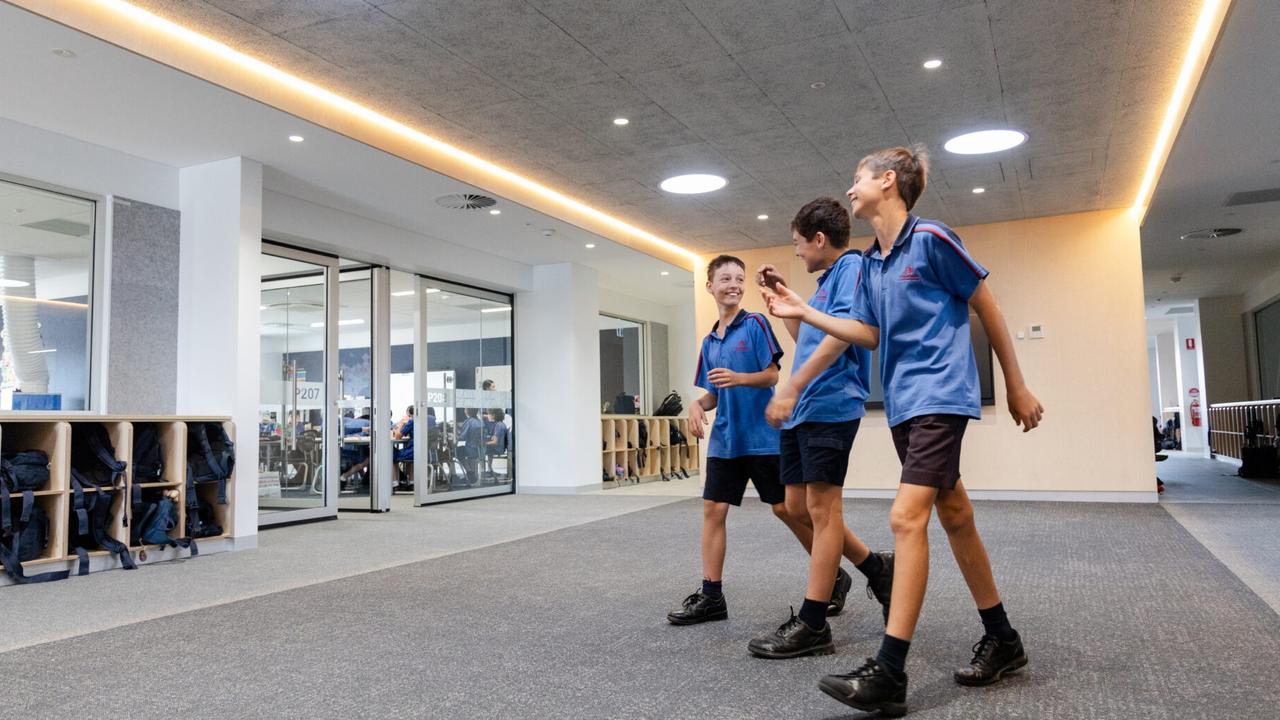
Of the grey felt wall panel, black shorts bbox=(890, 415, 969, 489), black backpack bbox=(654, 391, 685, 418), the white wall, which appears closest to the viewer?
black shorts bbox=(890, 415, 969, 489)

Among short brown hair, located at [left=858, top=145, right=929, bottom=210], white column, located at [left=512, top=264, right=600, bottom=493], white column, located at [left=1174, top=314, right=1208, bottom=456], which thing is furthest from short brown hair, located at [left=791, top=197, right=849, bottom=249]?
white column, located at [left=1174, top=314, right=1208, bottom=456]

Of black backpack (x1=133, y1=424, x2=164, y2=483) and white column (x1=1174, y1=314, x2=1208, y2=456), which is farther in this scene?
white column (x1=1174, y1=314, x2=1208, y2=456)

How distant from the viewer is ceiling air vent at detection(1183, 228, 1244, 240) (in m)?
8.66

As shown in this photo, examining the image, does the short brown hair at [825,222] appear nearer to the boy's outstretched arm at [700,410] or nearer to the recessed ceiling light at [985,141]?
the boy's outstretched arm at [700,410]

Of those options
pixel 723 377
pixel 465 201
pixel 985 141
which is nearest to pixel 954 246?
pixel 723 377

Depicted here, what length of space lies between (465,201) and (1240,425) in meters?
11.0

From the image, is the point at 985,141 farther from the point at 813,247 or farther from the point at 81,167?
the point at 81,167

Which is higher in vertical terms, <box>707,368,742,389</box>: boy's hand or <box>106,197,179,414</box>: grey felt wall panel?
<box>106,197,179,414</box>: grey felt wall panel

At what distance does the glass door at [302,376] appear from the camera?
7152 mm

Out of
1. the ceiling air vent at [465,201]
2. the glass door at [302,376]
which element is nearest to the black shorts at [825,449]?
the ceiling air vent at [465,201]

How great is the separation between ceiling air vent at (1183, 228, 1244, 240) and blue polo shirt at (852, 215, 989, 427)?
8175 millimetres

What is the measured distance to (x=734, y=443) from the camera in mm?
2926

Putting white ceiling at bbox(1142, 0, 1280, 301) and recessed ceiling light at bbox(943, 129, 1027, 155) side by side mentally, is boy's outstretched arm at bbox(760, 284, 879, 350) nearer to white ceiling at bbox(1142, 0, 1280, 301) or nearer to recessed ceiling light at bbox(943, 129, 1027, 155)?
white ceiling at bbox(1142, 0, 1280, 301)

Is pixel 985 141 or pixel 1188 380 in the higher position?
pixel 985 141
